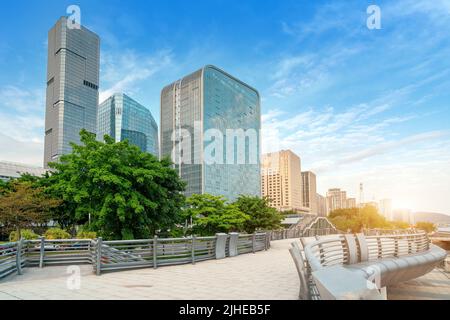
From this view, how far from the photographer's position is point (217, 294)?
7.57m

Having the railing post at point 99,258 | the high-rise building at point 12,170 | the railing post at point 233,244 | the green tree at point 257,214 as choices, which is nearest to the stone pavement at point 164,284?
the railing post at point 99,258

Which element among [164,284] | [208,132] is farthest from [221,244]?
[208,132]

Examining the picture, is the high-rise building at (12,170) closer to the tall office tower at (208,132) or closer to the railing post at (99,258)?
the tall office tower at (208,132)

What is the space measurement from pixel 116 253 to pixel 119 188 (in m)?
5.58

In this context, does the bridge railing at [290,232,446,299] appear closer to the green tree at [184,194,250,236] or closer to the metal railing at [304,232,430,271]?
the metal railing at [304,232,430,271]

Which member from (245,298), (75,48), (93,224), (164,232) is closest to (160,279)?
(245,298)

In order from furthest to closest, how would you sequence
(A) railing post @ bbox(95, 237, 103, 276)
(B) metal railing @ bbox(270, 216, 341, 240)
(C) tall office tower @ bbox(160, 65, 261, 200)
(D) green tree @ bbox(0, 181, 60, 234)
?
(C) tall office tower @ bbox(160, 65, 261, 200) → (B) metal railing @ bbox(270, 216, 341, 240) → (D) green tree @ bbox(0, 181, 60, 234) → (A) railing post @ bbox(95, 237, 103, 276)

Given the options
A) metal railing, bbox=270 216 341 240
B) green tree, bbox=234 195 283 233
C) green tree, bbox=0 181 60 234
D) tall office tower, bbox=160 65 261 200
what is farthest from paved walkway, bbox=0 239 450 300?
tall office tower, bbox=160 65 261 200

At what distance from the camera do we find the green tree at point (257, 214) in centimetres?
2851

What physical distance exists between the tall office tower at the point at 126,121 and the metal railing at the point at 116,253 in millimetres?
162618

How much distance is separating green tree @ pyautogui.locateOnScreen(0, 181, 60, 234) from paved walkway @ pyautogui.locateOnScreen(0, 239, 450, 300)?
13.5 meters

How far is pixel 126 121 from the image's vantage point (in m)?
180

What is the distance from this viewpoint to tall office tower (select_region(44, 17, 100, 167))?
158750 mm
